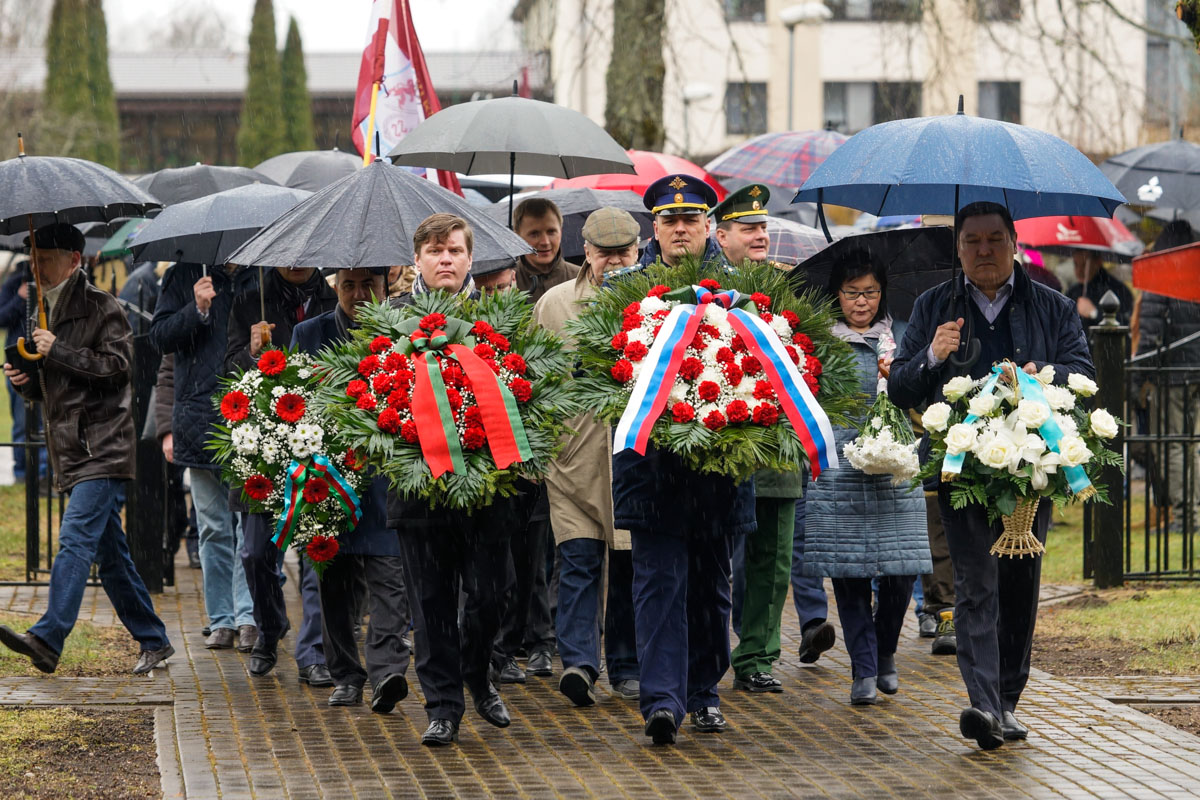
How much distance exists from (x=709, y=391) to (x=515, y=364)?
776mm

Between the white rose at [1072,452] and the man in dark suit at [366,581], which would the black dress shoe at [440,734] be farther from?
the white rose at [1072,452]

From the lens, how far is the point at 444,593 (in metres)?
6.71

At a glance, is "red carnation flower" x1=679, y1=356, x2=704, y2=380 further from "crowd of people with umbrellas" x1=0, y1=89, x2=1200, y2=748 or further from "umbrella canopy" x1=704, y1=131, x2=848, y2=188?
"umbrella canopy" x1=704, y1=131, x2=848, y2=188

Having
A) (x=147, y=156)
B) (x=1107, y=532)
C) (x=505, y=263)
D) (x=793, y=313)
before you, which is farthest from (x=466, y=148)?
(x=147, y=156)

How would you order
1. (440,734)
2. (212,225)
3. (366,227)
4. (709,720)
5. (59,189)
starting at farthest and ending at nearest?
(212,225)
(59,189)
(366,227)
(709,720)
(440,734)

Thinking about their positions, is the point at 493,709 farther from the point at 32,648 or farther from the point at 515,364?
the point at 32,648

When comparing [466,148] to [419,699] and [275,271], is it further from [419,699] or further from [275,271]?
[419,699]

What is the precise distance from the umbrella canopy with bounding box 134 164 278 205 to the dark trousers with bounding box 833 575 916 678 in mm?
5211

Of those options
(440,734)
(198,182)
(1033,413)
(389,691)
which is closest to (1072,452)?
(1033,413)

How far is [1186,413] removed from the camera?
11203 millimetres

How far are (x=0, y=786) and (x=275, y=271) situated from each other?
3.16 meters

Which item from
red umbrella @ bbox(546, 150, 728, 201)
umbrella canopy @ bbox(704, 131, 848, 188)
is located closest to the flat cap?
umbrella canopy @ bbox(704, 131, 848, 188)

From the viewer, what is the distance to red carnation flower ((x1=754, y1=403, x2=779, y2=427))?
20.9 ft

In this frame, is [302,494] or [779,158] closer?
[302,494]
